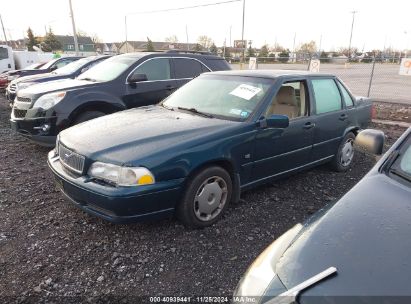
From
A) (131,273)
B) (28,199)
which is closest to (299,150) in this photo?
(131,273)

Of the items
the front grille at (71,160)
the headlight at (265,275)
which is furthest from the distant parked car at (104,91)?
the headlight at (265,275)

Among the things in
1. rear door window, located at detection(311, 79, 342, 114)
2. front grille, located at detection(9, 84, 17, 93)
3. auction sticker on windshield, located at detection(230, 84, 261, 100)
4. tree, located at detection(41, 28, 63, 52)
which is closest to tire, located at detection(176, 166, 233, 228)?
auction sticker on windshield, located at detection(230, 84, 261, 100)

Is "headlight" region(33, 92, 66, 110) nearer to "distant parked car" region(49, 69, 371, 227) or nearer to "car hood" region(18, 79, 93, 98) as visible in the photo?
"car hood" region(18, 79, 93, 98)

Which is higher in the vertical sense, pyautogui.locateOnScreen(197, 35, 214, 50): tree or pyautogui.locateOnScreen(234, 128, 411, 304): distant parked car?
pyautogui.locateOnScreen(197, 35, 214, 50): tree

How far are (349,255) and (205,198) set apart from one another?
1.98 meters

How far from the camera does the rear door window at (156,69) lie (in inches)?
257

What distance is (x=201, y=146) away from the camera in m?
3.26

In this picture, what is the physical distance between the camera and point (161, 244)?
3.24 m

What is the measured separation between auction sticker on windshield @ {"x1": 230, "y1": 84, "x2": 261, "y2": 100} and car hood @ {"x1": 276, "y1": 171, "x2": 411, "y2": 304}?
2098 mm

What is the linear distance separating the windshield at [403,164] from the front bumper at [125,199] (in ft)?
5.70

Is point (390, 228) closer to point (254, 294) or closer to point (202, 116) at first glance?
point (254, 294)

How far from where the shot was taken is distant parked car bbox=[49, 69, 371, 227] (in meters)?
3.00

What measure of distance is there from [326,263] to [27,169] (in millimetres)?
4935

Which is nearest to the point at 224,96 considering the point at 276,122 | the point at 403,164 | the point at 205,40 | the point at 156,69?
the point at 276,122
